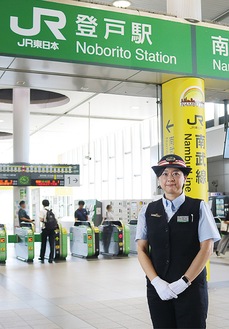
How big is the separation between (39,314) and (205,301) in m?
3.65

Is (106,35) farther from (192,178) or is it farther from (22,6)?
(192,178)

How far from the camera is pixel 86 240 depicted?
13.1 meters

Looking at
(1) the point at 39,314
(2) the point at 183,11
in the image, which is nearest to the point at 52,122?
(2) the point at 183,11

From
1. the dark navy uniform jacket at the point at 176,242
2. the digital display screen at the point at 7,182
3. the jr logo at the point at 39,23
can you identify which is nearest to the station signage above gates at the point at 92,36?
the jr logo at the point at 39,23

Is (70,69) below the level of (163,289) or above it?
above

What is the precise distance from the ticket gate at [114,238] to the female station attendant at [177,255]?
1044 centimetres

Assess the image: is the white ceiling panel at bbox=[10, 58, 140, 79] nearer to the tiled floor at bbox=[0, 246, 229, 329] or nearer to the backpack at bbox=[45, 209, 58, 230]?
the tiled floor at bbox=[0, 246, 229, 329]

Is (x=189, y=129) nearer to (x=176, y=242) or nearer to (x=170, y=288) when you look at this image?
(x=176, y=242)

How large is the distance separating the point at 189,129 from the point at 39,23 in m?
2.80

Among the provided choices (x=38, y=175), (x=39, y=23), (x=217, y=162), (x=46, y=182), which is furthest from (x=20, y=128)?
(x=39, y=23)

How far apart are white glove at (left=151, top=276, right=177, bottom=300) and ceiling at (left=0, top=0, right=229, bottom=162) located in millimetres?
4231

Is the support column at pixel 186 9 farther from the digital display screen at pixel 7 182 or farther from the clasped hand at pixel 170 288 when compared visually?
the digital display screen at pixel 7 182

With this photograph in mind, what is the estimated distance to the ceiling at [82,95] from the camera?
22.9 ft

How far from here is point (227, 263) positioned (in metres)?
11.5
